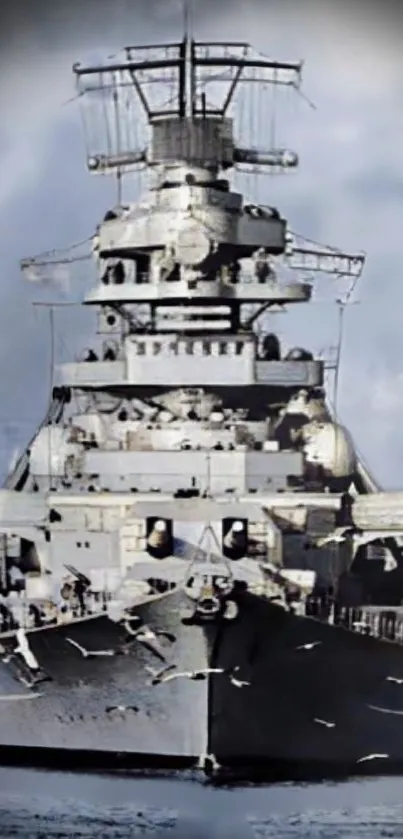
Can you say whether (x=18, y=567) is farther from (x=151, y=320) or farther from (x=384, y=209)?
(x=384, y=209)

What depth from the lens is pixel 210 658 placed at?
2750 mm

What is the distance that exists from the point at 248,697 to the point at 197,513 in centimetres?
40

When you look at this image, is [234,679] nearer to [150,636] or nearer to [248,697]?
[248,697]

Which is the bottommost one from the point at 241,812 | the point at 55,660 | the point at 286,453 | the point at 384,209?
the point at 241,812

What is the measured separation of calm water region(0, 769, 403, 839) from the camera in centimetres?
277

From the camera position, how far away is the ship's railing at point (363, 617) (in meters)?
2.76

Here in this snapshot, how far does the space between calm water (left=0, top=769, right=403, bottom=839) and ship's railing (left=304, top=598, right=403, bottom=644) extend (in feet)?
1.02

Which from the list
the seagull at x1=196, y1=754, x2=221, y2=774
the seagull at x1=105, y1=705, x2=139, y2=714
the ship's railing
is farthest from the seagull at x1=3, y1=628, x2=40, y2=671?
the ship's railing

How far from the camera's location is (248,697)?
2.77 meters

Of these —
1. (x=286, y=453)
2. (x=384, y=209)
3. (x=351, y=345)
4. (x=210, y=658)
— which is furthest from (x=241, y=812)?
(x=384, y=209)

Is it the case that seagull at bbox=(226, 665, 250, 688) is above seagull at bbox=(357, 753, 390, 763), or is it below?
above

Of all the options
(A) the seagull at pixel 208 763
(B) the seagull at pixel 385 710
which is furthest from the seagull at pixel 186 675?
(B) the seagull at pixel 385 710

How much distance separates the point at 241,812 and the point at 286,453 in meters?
0.75

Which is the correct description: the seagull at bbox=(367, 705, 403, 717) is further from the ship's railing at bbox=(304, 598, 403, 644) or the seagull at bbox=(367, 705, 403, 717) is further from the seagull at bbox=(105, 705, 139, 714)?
the seagull at bbox=(105, 705, 139, 714)
